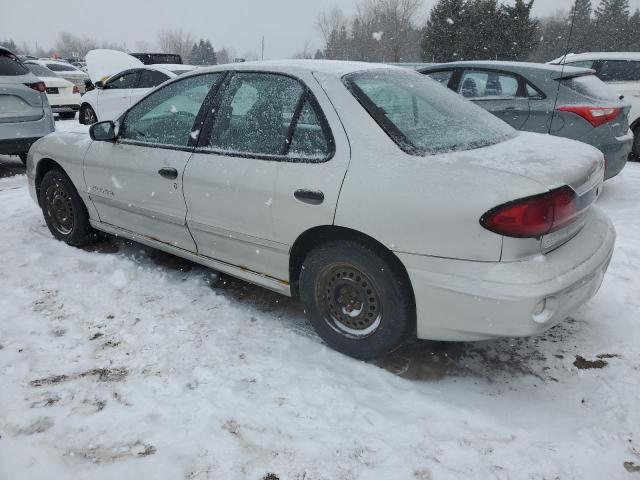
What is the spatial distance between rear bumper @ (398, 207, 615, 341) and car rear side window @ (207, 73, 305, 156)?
3.58 ft

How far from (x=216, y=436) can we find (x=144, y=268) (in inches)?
83.7

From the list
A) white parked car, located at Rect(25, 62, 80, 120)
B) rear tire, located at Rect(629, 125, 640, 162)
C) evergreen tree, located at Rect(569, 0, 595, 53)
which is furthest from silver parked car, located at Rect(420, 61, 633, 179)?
evergreen tree, located at Rect(569, 0, 595, 53)

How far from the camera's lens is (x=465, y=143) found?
2.55 metres

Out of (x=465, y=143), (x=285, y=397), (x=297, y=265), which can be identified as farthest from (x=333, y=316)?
Result: (x=465, y=143)

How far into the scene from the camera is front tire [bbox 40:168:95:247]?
4191 mm

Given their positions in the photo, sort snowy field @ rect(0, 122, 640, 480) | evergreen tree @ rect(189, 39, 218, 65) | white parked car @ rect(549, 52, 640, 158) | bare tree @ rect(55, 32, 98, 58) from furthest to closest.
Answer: bare tree @ rect(55, 32, 98, 58), evergreen tree @ rect(189, 39, 218, 65), white parked car @ rect(549, 52, 640, 158), snowy field @ rect(0, 122, 640, 480)

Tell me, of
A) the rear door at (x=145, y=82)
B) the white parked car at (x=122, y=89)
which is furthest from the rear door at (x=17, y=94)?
the rear door at (x=145, y=82)

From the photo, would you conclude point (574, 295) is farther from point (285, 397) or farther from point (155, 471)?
point (155, 471)

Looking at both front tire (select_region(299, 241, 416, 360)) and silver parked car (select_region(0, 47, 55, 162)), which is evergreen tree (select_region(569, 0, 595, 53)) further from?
front tire (select_region(299, 241, 416, 360))

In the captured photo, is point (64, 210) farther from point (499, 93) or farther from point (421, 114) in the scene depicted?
point (499, 93)

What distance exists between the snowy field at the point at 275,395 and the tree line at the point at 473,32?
26130 mm

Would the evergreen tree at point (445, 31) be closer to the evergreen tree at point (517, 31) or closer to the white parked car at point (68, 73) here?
the evergreen tree at point (517, 31)

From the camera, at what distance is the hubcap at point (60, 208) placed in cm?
428

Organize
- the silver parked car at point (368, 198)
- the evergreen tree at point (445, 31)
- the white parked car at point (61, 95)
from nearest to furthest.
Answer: the silver parked car at point (368, 198), the white parked car at point (61, 95), the evergreen tree at point (445, 31)
